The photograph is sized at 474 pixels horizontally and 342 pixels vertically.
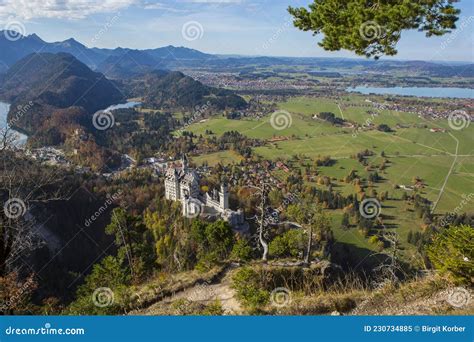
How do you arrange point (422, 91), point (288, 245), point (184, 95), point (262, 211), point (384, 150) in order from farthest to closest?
point (422, 91) → point (184, 95) → point (384, 150) → point (288, 245) → point (262, 211)

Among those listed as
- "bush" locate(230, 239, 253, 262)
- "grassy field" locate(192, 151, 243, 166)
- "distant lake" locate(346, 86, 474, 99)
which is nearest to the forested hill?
Answer: "grassy field" locate(192, 151, 243, 166)

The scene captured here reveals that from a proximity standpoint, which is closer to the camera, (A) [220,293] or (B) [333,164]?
(A) [220,293]

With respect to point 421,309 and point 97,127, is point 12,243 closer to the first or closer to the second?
point 421,309

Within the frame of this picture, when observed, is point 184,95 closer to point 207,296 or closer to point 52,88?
point 52,88

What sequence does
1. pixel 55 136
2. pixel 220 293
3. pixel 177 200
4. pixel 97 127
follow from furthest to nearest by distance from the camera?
pixel 97 127 → pixel 55 136 → pixel 177 200 → pixel 220 293

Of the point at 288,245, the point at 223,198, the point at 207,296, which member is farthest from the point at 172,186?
the point at 207,296

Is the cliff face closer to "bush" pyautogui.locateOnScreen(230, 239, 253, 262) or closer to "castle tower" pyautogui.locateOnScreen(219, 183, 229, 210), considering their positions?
"castle tower" pyautogui.locateOnScreen(219, 183, 229, 210)

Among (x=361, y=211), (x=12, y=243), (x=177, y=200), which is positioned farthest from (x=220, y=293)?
(x=361, y=211)
